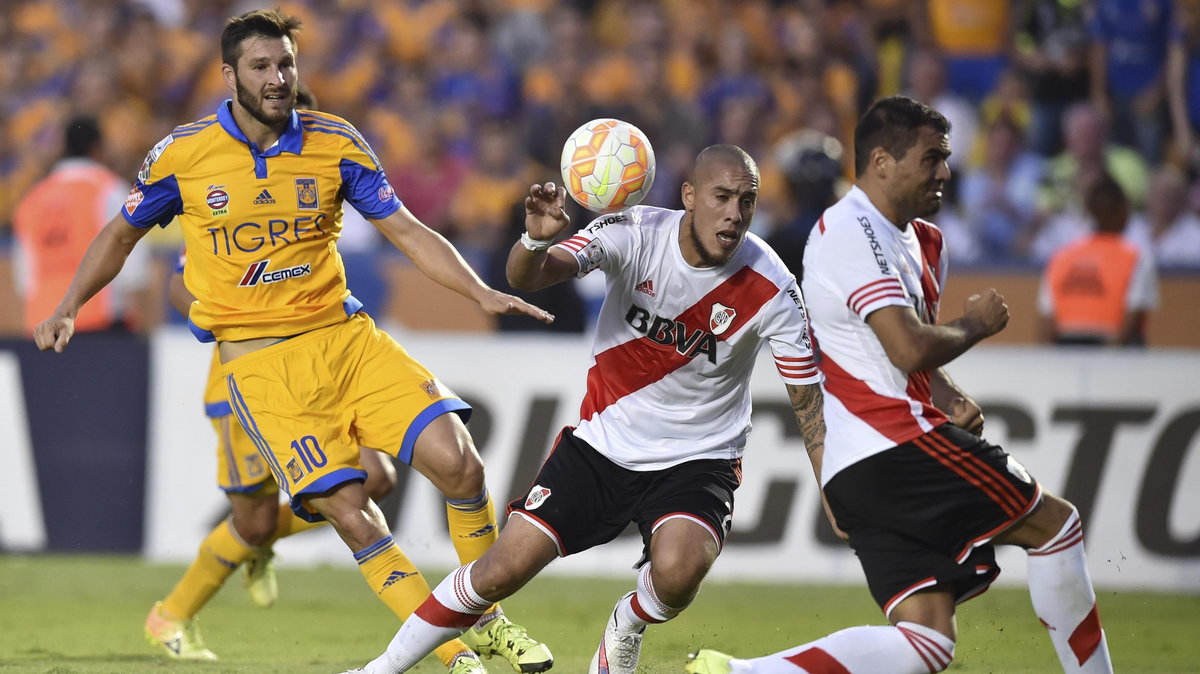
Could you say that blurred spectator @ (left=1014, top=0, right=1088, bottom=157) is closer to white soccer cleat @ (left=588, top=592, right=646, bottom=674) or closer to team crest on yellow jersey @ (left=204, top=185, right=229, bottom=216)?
white soccer cleat @ (left=588, top=592, right=646, bottom=674)

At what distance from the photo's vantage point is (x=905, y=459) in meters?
5.21

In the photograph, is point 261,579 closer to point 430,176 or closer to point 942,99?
point 430,176

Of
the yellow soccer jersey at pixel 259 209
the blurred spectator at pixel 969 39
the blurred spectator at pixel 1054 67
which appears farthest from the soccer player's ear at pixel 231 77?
the blurred spectator at pixel 969 39

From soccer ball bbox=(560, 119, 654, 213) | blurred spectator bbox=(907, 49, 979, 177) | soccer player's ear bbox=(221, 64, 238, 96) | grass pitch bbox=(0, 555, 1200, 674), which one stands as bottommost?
grass pitch bbox=(0, 555, 1200, 674)

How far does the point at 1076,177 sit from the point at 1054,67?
119 cm

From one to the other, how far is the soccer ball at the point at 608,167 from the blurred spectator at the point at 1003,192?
7714 millimetres

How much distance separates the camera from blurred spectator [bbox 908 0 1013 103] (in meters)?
14.7

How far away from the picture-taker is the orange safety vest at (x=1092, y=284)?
35.7 ft

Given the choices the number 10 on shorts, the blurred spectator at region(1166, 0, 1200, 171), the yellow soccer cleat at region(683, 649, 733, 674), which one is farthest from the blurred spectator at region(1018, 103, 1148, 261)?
the yellow soccer cleat at region(683, 649, 733, 674)

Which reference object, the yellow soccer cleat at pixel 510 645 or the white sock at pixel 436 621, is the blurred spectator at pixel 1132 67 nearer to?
the yellow soccer cleat at pixel 510 645

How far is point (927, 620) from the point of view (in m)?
5.10

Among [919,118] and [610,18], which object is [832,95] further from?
[919,118]

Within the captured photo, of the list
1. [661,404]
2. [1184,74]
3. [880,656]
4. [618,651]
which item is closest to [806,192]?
[661,404]

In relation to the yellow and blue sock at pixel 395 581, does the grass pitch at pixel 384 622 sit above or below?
below
